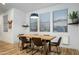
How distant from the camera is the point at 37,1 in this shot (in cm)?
179

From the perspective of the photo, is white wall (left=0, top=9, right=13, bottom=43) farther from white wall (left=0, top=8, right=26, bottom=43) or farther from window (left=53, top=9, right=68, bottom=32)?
window (left=53, top=9, right=68, bottom=32)

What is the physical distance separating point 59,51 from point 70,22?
1.75 ft

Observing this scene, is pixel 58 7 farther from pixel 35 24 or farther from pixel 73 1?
pixel 35 24

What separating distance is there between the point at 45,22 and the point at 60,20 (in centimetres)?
27

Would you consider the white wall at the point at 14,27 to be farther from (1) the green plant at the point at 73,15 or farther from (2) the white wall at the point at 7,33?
(1) the green plant at the point at 73,15

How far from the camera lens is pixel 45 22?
6.14ft

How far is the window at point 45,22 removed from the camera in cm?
186

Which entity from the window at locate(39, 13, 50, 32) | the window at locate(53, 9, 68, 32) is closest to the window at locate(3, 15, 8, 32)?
the window at locate(39, 13, 50, 32)

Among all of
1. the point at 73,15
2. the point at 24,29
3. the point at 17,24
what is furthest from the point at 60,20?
the point at 17,24

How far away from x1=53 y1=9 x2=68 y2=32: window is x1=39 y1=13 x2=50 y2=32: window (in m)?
0.11

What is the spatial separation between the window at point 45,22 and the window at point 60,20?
11cm

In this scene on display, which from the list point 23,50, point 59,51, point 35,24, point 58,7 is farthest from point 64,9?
point 23,50

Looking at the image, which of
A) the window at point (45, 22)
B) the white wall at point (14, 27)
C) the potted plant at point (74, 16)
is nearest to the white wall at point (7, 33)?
the white wall at point (14, 27)

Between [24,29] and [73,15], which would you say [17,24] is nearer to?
[24,29]
